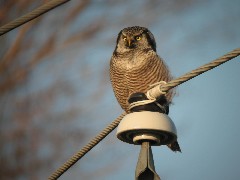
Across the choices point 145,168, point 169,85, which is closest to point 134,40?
point 169,85

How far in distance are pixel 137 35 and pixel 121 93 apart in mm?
769

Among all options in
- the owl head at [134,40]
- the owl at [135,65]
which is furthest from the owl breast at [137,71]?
the owl head at [134,40]

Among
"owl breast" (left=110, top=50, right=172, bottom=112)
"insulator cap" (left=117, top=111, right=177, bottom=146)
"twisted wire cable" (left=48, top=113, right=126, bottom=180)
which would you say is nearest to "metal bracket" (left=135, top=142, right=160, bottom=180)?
"insulator cap" (left=117, top=111, right=177, bottom=146)

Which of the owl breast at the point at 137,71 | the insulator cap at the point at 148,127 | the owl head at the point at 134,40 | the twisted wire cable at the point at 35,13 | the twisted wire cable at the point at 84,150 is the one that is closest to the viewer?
the twisted wire cable at the point at 35,13

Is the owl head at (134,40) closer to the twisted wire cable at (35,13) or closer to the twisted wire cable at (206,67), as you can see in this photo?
the twisted wire cable at (206,67)

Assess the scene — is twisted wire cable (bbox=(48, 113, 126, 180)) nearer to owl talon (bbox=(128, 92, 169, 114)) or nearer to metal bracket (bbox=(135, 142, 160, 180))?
owl talon (bbox=(128, 92, 169, 114))

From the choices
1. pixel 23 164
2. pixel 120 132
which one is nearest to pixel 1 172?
pixel 23 164

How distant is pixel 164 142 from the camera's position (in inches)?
121

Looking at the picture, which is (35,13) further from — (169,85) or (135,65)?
(135,65)

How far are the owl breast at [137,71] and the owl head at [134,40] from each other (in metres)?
0.14

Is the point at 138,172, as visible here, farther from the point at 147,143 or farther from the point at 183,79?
the point at 183,79

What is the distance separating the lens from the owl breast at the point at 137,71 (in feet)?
19.7

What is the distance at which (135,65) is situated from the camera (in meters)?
6.05

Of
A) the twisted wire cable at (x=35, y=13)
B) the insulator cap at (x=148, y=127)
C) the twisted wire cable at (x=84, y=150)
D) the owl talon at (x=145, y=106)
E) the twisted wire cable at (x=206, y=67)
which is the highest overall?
the twisted wire cable at (x=35, y=13)
